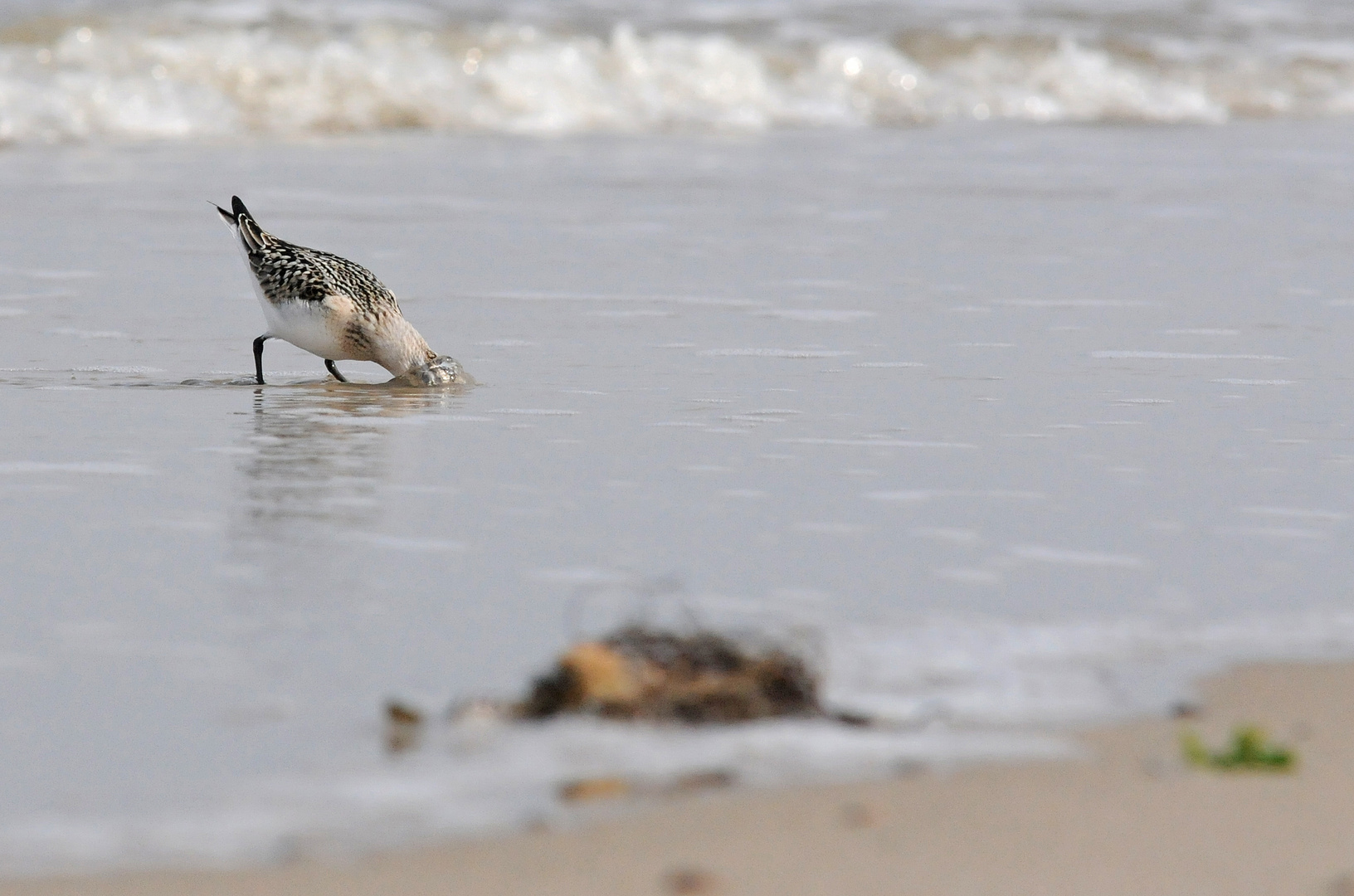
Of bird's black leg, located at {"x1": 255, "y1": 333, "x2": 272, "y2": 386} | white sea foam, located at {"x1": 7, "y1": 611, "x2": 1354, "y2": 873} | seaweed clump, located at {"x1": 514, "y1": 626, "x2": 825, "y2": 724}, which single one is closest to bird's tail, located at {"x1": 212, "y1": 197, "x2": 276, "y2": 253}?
bird's black leg, located at {"x1": 255, "y1": 333, "x2": 272, "y2": 386}

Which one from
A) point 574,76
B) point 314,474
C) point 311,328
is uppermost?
point 574,76

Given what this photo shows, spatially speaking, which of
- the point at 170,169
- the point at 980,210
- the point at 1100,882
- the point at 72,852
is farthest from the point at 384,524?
the point at 170,169

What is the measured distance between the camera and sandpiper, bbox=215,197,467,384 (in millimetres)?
7105

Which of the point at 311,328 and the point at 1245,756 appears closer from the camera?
the point at 1245,756

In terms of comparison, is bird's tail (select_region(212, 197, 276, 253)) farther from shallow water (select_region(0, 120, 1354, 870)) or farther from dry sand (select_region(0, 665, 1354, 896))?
dry sand (select_region(0, 665, 1354, 896))

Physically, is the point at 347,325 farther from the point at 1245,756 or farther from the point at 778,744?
the point at 1245,756

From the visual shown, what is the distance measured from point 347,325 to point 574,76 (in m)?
11.9

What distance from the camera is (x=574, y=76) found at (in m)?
18.7

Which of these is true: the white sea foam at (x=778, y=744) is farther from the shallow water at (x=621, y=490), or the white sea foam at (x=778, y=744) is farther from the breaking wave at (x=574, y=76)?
the breaking wave at (x=574, y=76)

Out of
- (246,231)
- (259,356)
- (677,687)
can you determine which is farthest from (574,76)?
(677,687)

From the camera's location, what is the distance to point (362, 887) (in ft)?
8.84

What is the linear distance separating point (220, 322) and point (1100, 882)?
20.2ft

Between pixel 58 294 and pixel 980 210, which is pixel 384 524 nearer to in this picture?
pixel 58 294

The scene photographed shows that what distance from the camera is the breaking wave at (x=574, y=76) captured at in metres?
17.1
